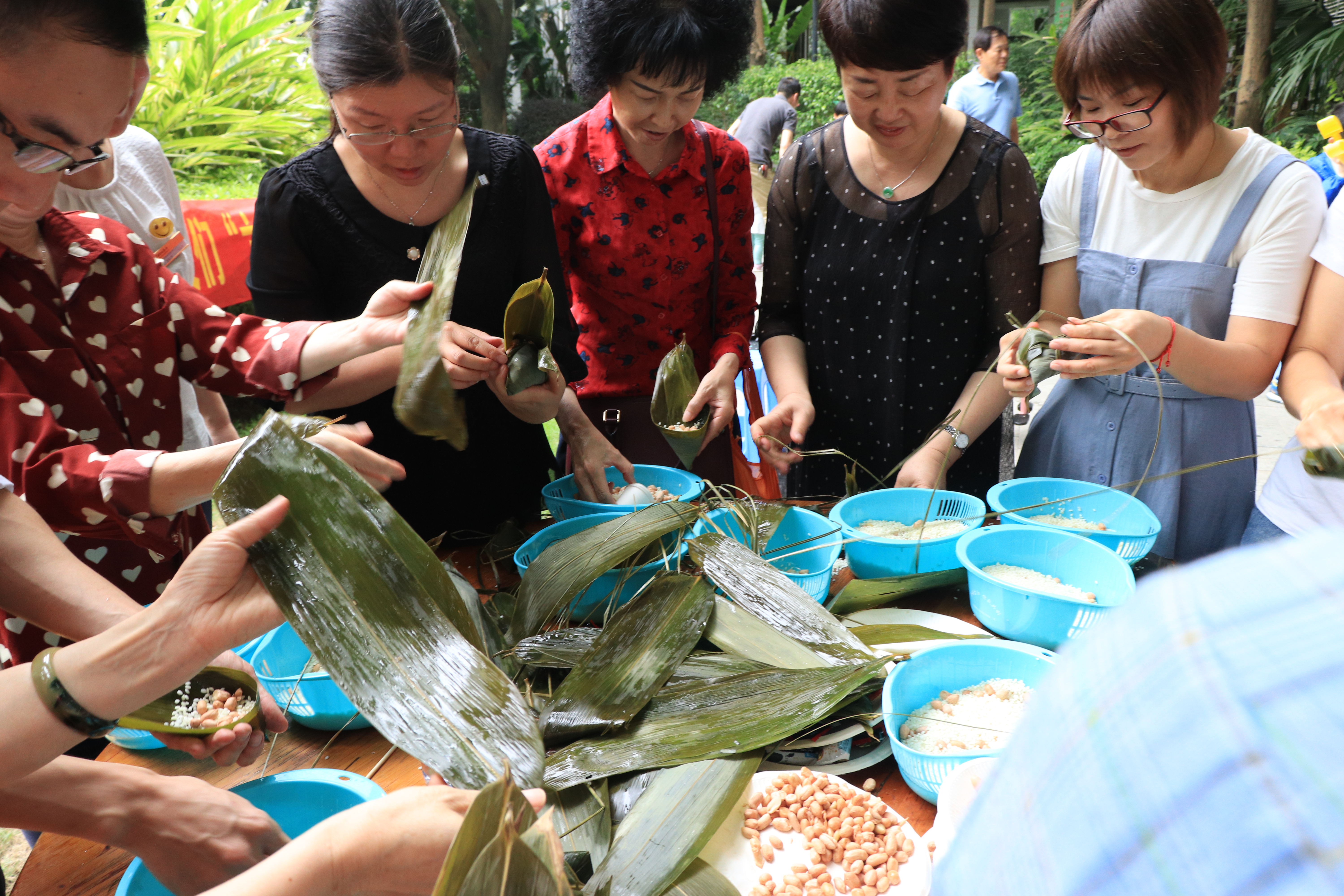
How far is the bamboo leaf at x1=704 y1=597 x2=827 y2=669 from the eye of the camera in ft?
3.67

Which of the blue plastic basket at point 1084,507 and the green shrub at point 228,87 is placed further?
the green shrub at point 228,87

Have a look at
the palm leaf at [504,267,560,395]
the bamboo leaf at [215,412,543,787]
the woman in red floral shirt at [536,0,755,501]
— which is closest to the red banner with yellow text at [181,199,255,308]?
the woman in red floral shirt at [536,0,755,501]

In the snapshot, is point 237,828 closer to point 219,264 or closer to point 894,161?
point 894,161

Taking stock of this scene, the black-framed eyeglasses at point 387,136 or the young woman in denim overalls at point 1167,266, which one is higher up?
the black-framed eyeglasses at point 387,136

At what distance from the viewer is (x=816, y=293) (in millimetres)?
1932

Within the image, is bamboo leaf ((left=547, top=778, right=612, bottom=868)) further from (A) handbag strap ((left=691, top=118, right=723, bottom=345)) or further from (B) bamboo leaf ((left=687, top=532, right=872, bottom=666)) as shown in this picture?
(A) handbag strap ((left=691, top=118, right=723, bottom=345))

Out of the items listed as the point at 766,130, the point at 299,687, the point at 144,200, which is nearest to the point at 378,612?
the point at 299,687

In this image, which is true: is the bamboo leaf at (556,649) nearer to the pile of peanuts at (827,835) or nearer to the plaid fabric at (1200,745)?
the pile of peanuts at (827,835)

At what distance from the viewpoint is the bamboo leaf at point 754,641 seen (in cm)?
112

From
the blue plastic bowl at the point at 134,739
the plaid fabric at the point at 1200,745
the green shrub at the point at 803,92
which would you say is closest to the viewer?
the plaid fabric at the point at 1200,745

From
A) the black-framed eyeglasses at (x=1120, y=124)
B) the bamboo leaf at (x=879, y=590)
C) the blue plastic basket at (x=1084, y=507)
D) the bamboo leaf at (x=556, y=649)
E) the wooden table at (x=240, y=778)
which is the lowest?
the wooden table at (x=240, y=778)

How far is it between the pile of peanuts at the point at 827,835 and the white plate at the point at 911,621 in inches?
12.1

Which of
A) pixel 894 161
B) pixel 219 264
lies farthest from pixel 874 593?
pixel 219 264

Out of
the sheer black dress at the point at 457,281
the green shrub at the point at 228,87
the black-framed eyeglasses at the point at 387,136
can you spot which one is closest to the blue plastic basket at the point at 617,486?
the sheer black dress at the point at 457,281
